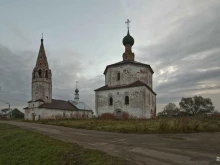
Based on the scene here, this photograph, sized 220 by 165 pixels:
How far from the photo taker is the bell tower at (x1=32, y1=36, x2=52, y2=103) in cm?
4828

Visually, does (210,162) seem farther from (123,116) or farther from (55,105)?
(55,105)

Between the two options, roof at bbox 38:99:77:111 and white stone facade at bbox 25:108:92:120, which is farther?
roof at bbox 38:99:77:111

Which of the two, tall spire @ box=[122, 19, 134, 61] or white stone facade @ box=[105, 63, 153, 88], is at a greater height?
tall spire @ box=[122, 19, 134, 61]

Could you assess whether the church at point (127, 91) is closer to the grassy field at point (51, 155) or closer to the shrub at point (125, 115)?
the shrub at point (125, 115)

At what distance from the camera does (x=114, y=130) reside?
51.0 ft

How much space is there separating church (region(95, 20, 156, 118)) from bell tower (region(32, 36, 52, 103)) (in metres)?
16.1

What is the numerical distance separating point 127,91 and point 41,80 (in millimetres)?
22151

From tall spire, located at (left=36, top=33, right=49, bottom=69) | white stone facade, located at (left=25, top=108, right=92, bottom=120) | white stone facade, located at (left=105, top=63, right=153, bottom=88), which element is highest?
tall spire, located at (left=36, top=33, right=49, bottom=69)

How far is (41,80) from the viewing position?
48.5 metres

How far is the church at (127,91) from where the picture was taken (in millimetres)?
33844

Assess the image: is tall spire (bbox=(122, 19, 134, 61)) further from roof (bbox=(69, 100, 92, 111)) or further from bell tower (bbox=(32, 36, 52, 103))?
roof (bbox=(69, 100, 92, 111))

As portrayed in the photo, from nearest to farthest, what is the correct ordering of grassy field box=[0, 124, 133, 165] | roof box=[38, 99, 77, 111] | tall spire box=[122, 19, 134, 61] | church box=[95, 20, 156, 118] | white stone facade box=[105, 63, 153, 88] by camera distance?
grassy field box=[0, 124, 133, 165]
church box=[95, 20, 156, 118]
white stone facade box=[105, 63, 153, 88]
tall spire box=[122, 19, 134, 61]
roof box=[38, 99, 77, 111]

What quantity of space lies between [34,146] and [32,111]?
129 ft

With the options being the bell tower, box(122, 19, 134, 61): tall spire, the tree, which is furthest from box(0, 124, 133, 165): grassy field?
the tree
